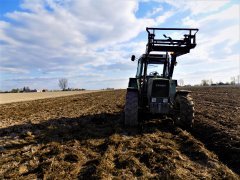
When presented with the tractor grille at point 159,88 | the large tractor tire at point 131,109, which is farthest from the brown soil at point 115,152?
the tractor grille at point 159,88

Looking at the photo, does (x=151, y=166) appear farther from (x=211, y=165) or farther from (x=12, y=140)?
(x=12, y=140)

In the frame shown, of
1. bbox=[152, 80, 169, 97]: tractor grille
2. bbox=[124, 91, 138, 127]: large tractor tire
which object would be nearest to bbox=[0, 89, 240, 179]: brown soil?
bbox=[124, 91, 138, 127]: large tractor tire

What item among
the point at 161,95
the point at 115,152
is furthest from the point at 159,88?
the point at 115,152

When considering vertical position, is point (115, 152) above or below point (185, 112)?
below

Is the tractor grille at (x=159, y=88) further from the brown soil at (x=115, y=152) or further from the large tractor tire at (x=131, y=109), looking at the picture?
the brown soil at (x=115, y=152)

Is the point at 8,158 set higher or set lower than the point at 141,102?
lower

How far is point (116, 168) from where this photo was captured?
6449 mm

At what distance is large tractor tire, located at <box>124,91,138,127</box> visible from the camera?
35.6 feet

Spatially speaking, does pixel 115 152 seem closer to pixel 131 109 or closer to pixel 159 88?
pixel 131 109

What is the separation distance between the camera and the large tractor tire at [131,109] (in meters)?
10.9

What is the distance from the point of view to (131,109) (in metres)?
10.9

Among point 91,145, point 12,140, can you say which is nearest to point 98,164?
point 91,145

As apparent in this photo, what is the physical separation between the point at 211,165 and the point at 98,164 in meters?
2.37

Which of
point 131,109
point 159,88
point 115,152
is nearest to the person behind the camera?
point 115,152
